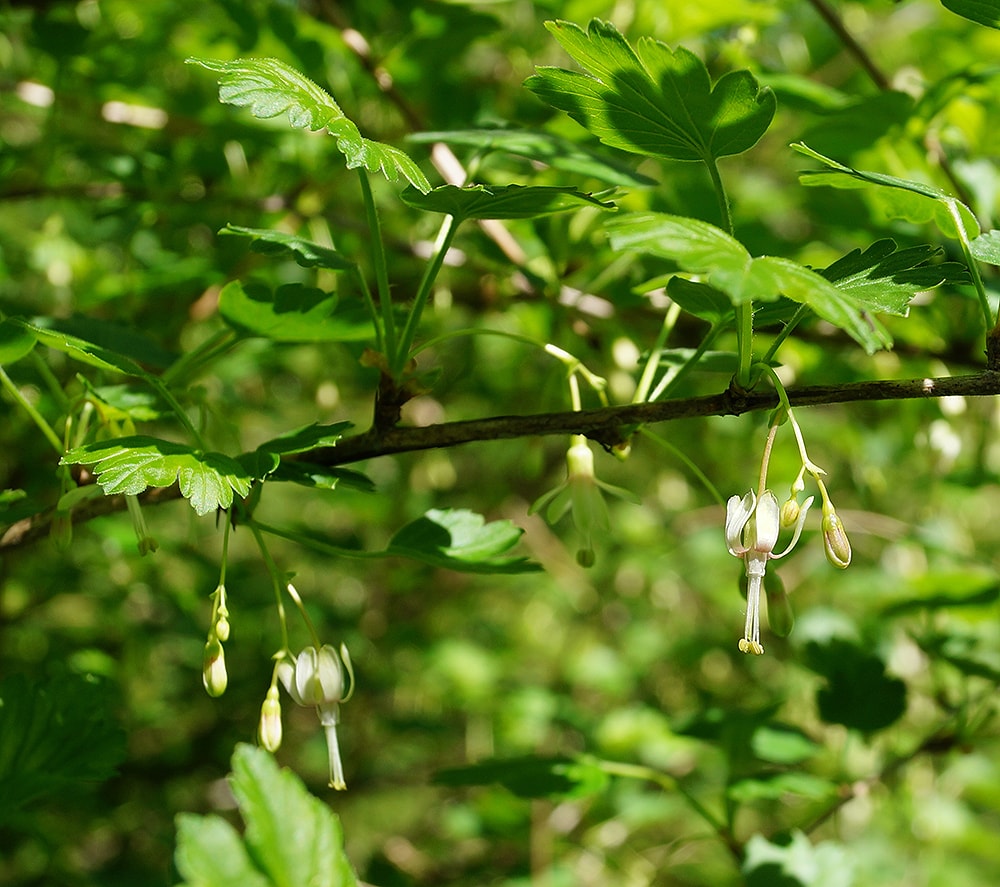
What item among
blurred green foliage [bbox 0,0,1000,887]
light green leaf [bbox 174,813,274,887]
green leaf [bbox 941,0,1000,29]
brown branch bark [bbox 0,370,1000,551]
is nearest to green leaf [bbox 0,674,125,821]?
blurred green foliage [bbox 0,0,1000,887]

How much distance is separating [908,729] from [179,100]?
248 centimetres

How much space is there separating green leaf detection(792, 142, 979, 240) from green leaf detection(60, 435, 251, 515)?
553 millimetres

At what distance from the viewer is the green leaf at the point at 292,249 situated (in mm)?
939

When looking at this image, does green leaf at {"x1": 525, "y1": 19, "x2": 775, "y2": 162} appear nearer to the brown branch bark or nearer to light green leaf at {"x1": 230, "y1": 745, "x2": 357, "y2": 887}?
the brown branch bark

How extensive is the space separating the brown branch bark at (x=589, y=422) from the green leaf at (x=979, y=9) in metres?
0.33

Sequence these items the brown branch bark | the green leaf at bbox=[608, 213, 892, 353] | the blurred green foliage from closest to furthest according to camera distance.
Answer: the green leaf at bbox=[608, 213, 892, 353]
the brown branch bark
the blurred green foliage

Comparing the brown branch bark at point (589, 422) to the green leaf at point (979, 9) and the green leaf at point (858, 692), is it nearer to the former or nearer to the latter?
the green leaf at point (979, 9)

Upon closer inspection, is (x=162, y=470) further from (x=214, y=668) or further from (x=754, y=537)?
(x=754, y=537)

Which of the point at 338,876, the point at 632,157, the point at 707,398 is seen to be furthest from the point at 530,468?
the point at 338,876

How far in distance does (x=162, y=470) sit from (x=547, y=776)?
31.3 inches

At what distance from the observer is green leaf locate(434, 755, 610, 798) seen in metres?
1.36

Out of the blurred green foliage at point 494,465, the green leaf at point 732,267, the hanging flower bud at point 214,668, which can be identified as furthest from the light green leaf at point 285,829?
the green leaf at point 732,267

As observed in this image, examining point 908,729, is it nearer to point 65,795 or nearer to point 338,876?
point 65,795

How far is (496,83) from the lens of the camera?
219 cm
